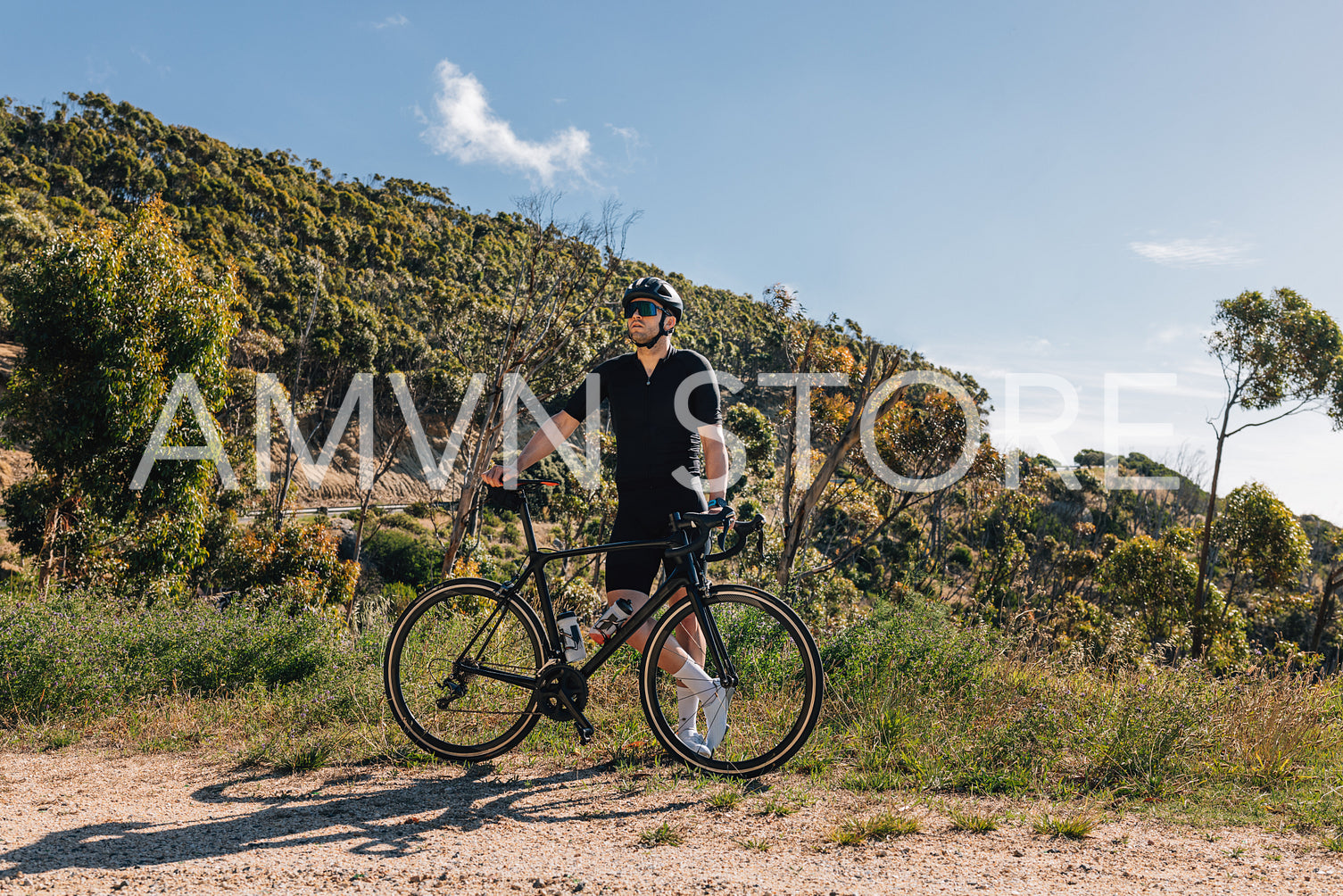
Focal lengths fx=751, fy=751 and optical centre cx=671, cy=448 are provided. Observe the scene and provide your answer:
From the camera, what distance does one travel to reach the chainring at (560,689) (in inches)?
128

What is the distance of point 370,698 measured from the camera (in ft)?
12.8

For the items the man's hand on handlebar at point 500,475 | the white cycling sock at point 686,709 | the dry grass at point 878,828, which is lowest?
the dry grass at point 878,828

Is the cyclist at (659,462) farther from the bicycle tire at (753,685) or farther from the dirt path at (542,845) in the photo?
the dirt path at (542,845)

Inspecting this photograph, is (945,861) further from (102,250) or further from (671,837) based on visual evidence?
(102,250)

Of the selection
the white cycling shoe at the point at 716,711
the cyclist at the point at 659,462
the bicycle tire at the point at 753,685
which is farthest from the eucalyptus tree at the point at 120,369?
the white cycling shoe at the point at 716,711

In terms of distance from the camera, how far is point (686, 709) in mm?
3199

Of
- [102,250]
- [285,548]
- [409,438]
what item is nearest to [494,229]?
[409,438]

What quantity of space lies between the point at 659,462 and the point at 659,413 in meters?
0.22

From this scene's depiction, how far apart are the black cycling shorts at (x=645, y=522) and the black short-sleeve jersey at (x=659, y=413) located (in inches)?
2.6

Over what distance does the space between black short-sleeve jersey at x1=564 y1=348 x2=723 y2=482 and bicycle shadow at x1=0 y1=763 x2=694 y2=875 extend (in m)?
1.33

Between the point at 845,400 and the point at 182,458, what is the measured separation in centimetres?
1639

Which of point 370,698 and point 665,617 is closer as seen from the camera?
point 665,617

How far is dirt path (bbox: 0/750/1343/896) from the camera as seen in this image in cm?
229

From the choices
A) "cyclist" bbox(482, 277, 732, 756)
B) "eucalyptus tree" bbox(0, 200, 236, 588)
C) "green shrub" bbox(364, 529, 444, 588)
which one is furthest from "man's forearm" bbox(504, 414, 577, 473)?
"green shrub" bbox(364, 529, 444, 588)
